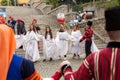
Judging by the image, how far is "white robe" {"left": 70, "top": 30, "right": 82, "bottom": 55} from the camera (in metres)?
Answer: 17.6

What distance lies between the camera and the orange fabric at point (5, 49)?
10.6 ft

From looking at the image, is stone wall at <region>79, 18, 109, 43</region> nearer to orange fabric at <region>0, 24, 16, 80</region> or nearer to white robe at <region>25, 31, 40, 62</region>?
white robe at <region>25, 31, 40, 62</region>

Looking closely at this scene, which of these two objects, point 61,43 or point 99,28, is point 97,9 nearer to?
point 99,28

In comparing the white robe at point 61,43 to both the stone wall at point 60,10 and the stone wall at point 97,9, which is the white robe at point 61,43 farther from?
the stone wall at point 60,10

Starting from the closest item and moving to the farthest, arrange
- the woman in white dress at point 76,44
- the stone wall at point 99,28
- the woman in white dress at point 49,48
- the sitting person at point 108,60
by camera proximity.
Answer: the sitting person at point 108,60
the woman in white dress at point 49,48
the woman in white dress at point 76,44
the stone wall at point 99,28

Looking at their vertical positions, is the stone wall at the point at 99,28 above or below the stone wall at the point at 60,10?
below

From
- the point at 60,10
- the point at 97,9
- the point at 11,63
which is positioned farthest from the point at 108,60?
the point at 60,10

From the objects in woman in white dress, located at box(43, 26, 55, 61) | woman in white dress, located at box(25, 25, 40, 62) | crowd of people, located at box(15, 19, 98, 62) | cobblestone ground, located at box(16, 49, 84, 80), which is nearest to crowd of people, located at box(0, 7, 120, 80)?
cobblestone ground, located at box(16, 49, 84, 80)

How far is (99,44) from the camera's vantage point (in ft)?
73.5

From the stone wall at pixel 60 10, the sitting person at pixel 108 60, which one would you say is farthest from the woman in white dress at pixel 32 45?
the stone wall at pixel 60 10

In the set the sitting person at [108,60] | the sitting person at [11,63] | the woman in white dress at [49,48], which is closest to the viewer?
the sitting person at [108,60]

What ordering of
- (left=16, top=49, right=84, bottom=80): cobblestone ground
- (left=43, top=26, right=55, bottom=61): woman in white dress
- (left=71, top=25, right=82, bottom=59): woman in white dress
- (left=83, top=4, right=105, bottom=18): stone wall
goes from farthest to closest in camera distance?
(left=83, top=4, right=105, bottom=18): stone wall → (left=71, top=25, right=82, bottom=59): woman in white dress → (left=43, top=26, right=55, bottom=61): woman in white dress → (left=16, top=49, right=84, bottom=80): cobblestone ground

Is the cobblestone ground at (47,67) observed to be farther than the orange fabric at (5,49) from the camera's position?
Yes

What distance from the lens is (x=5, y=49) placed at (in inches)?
127
